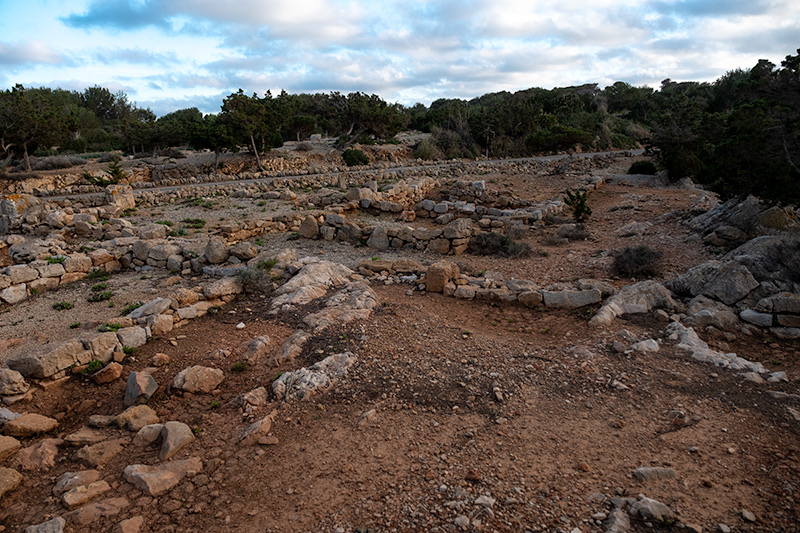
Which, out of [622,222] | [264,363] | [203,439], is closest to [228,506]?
[203,439]

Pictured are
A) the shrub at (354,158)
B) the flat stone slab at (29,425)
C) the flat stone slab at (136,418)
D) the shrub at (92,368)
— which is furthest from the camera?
the shrub at (354,158)

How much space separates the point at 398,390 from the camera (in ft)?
18.6

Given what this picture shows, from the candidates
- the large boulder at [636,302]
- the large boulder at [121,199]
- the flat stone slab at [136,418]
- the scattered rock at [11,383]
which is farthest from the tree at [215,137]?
the large boulder at [636,302]

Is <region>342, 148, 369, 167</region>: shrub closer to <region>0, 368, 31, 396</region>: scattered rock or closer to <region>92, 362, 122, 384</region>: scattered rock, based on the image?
<region>92, 362, 122, 384</region>: scattered rock

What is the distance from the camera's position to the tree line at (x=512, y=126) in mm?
10039

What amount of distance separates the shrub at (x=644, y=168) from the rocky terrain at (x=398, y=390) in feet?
49.4

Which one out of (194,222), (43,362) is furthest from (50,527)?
(194,222)

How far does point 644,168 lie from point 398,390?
2600 cm

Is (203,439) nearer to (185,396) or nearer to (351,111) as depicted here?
(185,396)

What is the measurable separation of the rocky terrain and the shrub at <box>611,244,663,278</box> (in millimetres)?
130

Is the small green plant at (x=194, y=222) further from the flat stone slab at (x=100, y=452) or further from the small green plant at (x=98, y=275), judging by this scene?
the flat stone slab at (x=100, y=452)

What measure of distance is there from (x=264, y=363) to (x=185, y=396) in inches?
41.9

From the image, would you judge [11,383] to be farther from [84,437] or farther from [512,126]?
[512,126]

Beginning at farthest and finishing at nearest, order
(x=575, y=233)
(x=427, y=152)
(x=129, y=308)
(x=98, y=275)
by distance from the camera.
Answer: (x=427, y=152) < (x=575, y=233) < (x=98, y=275) < (x=129, y=308)
